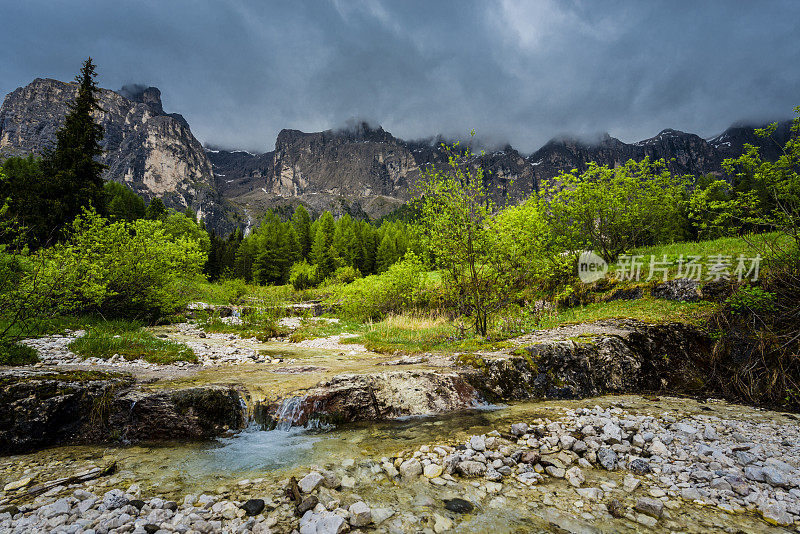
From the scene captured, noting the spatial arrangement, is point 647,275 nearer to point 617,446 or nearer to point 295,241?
point 617,446

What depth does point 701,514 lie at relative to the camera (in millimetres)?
3172

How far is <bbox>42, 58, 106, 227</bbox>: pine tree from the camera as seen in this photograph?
2542 centimetres

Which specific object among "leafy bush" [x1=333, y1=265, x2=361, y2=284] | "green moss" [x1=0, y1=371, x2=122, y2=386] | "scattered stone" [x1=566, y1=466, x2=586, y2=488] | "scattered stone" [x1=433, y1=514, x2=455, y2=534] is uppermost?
"leafy bush" [x1=333, y1=265, x2=361, y2=284]

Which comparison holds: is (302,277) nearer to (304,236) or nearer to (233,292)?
(233,292)

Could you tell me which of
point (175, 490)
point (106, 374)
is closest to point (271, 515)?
point (175, 490)

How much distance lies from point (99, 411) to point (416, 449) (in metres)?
5.75

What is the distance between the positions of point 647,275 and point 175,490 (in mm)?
17714

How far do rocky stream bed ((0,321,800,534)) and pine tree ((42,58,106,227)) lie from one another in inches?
1083

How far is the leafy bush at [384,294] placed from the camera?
67.8ft

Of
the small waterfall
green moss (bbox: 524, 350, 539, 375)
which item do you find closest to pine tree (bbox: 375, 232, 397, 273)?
green moss (bbox: 524, 350, 539, 375)

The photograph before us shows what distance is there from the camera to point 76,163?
26609mm

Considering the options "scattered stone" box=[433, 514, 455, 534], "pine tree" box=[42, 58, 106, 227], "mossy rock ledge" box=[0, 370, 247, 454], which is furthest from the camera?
"pine tree" box=[42, 58, 106, 227]

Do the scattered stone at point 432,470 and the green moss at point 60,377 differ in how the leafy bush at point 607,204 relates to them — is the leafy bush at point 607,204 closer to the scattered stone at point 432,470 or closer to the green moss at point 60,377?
the scattered stone at point 432,470

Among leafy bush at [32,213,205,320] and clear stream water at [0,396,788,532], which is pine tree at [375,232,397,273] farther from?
clear stream water at [0,396,788,532]
